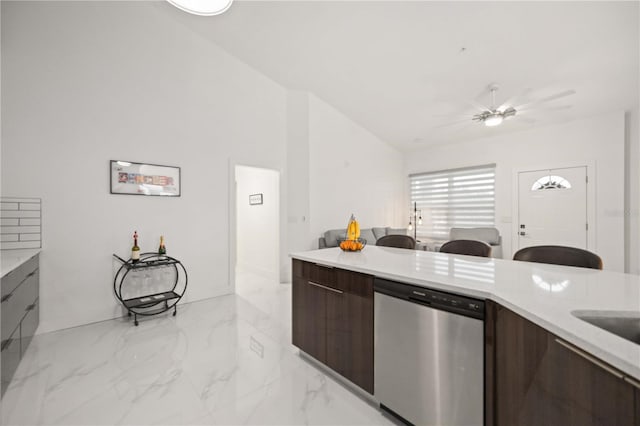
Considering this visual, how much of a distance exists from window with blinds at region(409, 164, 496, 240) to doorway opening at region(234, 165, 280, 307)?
12.0 ft

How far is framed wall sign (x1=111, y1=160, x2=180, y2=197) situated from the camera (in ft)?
10.3

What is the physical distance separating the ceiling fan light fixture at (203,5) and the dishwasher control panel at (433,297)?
8.90ft

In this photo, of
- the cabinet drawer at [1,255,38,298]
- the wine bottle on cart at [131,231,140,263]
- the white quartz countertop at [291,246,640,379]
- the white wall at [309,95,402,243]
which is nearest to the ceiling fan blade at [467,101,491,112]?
the white wall at [309,95,402,243]

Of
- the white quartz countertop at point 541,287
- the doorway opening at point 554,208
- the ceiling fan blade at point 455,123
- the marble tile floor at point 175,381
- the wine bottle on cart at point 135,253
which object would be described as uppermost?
the ceiling fan blade at point 455,123

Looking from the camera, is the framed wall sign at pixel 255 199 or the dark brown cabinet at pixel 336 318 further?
the framed wall sign at pixel 255 199

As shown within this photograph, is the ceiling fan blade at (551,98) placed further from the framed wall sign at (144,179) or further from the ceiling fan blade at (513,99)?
the framed wall sign at (144,179)

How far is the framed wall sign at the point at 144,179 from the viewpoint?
3.14 meters

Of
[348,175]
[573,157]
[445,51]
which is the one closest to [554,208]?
[573,157]

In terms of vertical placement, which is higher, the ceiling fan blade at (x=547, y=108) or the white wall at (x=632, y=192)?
the ceiling fan blade at (x=547, y=108)

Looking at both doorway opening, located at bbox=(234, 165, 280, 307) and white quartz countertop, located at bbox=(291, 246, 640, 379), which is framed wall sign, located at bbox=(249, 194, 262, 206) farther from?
white quartz countertop, located at bbox=(291, 246, 640, 379)

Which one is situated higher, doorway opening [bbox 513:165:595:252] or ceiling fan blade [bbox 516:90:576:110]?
ceiling fan blade [bbox 516:90:576:110]

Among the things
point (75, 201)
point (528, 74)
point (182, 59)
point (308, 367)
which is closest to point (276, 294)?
point (308, 367)

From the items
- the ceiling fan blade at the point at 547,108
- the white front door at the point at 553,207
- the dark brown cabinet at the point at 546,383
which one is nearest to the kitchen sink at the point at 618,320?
the dark brown cabinet at the point at 546,383

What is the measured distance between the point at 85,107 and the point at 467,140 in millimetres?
6307
